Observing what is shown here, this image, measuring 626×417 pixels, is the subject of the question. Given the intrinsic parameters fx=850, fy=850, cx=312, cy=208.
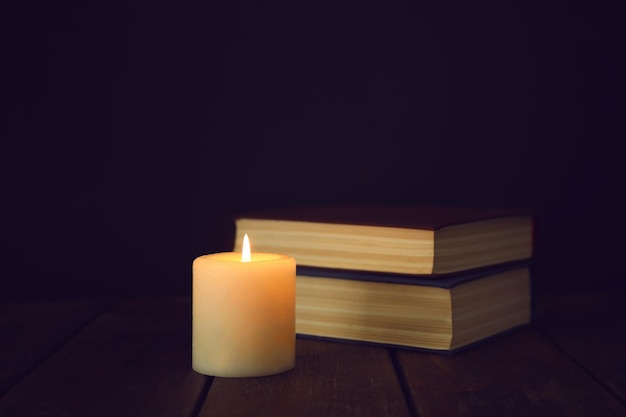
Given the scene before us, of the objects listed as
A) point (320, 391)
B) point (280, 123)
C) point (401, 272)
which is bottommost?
point (320, 391)

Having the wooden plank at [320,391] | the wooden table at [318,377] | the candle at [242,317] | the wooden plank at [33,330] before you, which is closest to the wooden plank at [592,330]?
the wooden table at [318,377]

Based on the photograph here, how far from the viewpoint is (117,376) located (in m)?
0.88

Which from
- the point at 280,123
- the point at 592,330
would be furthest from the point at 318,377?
the point at 280,123

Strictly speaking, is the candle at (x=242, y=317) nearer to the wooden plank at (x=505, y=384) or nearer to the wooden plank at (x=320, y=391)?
the wooden plank at (x=320, y=391)

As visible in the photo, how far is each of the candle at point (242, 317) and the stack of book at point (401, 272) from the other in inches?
6.1

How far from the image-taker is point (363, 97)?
140cm

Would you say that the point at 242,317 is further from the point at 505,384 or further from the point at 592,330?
the point at 592,330

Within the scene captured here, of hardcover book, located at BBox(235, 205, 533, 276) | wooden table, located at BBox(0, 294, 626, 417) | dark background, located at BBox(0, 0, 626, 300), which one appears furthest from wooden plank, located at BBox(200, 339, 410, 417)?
dark background, located at BBox(0, 0, 626, 300)

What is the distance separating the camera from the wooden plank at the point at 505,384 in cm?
78

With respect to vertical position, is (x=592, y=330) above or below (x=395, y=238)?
below

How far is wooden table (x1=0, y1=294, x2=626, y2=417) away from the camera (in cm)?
78

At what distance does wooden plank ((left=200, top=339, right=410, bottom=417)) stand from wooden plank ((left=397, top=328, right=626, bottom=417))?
28 mm

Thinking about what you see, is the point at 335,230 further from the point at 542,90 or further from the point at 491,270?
the point at 542,90

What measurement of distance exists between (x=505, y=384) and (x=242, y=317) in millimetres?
276
